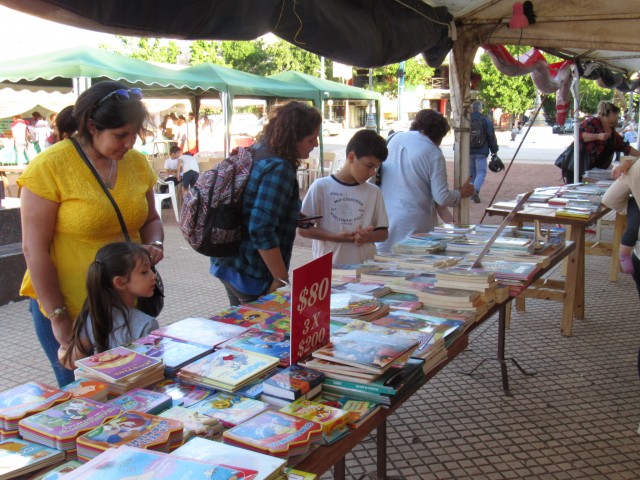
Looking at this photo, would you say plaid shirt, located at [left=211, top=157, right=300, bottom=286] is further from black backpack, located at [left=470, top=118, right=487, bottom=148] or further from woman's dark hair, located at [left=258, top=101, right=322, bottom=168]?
black backpack, located at [left=470, top=118, right=487, bottom=148]

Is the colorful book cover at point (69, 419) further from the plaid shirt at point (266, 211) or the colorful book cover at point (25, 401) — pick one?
the plaid shirt at point (266, 211)

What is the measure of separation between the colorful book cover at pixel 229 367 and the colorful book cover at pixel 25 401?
336 millimetres

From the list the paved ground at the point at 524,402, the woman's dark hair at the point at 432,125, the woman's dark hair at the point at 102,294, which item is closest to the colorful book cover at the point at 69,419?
the woman's dark hair at the point at 102,294

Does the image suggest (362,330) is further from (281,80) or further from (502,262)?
(281,80)

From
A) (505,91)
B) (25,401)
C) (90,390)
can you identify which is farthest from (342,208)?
(505,91)

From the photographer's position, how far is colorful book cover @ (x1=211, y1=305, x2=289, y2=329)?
2.17 m

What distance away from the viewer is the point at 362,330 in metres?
2.05

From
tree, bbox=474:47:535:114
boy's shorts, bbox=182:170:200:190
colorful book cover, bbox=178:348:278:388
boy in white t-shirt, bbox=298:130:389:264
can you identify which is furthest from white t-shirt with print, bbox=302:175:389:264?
tree, bbox=474:47:535:114

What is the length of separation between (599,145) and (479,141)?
2.66 meters

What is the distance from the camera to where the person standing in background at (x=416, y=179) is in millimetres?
4105

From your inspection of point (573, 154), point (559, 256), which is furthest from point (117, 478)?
point (573, 154)

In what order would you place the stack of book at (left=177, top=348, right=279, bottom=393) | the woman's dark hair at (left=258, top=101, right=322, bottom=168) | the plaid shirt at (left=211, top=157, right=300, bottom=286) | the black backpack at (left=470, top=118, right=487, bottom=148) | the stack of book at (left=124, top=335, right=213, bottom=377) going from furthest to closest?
1. the black backpack at (left=470, top=118, right=487, bottom=148)
2. the woman's dark hair at (left=258, top=101, right=322, bottom=168)
3. the plaid shirt at (left=211, top=157, right=300, bottom=286)
4. the stack of book at (left=124, top=335, right=213, bottom=377)
5. the stack of book at (left=177, top=348, right=279, bottom=393)

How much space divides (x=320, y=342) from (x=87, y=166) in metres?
1.04

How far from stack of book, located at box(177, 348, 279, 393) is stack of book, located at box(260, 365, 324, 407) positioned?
0.05 m
